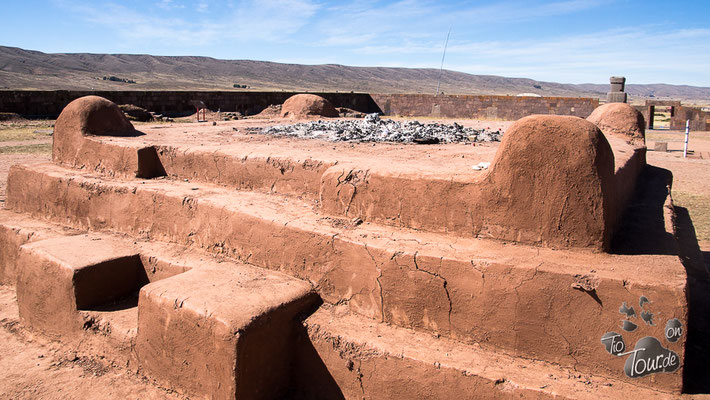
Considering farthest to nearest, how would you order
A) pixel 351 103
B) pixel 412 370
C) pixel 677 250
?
pixel 351 103
pixel 677 250
pixel 412 370

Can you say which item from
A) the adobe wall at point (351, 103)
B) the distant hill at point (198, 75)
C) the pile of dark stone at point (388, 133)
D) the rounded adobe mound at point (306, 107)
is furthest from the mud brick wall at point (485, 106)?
the distant hill at point (198, 75)

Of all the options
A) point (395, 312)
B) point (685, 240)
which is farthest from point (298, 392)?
point (685, 240)

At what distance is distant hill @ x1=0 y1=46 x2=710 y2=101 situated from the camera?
54.6 metres

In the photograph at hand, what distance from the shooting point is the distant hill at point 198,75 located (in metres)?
54.6

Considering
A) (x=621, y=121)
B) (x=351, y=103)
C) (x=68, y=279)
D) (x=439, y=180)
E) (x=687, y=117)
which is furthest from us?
(x=687, y=117)

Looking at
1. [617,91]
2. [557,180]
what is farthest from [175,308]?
[617,91]

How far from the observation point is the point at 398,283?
9.64 feet

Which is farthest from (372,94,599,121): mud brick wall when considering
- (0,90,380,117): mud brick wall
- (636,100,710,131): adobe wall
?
(636,100,710,131): adobe wall

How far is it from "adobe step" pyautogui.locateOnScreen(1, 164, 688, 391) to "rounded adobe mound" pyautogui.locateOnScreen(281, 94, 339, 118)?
6.51 meters

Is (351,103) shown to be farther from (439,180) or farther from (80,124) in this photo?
(439,180)

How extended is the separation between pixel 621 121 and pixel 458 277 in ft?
15.3

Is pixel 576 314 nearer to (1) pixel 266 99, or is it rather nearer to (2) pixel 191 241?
(2) pixel 191 241

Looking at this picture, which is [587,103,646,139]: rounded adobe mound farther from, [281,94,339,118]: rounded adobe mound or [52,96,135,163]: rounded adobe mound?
[52,96,135,163]: rounded adobe mound

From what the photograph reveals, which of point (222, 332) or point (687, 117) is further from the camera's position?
point (687, 117)
